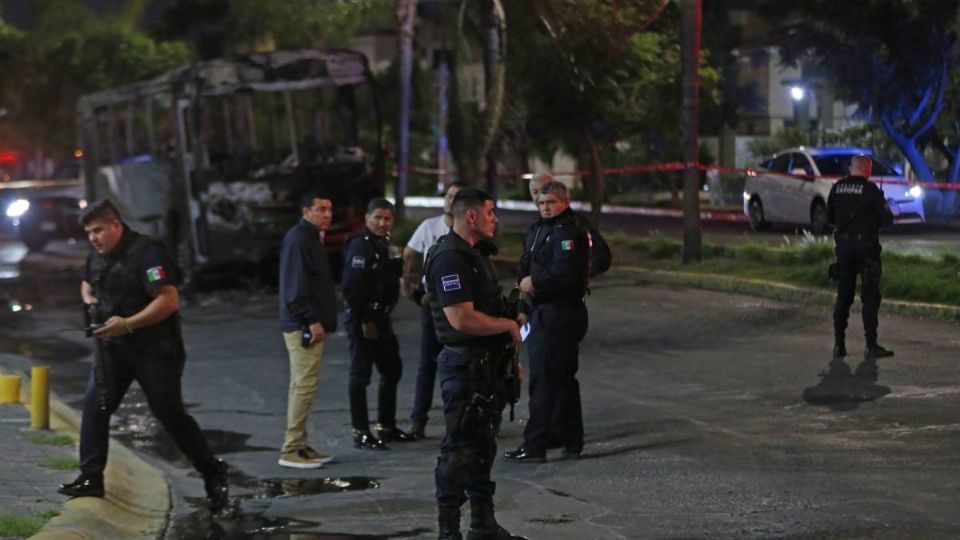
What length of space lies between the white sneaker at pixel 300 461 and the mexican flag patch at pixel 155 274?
83.6 inches

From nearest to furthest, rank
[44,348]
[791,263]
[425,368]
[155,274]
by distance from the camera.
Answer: [155,274] < [425,368] < [44,348] < [791,263]

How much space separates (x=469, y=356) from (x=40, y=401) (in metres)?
5.48

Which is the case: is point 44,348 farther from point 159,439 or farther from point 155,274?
point 155,274

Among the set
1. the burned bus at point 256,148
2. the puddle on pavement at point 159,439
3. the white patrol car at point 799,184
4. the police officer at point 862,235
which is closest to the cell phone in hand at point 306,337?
the puddle on pavement at point 159,439

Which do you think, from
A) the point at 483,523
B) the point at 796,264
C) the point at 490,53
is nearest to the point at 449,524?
the point at 483,523

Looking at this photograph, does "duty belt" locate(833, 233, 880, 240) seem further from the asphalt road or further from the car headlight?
the car headlight

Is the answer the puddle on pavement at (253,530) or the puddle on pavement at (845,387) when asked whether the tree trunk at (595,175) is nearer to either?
the puddle on pavement at (845,387)

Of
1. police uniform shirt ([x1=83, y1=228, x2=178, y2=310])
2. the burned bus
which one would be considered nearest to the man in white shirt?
police uniform shirt ([x1=83, y1=228, x2=178, y2=310])

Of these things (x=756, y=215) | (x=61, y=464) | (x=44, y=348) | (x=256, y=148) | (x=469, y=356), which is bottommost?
(x=44, y=348)

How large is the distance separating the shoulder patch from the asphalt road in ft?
4.59

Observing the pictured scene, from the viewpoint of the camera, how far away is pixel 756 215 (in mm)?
24422

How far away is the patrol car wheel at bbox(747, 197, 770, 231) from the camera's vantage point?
24.0 metres

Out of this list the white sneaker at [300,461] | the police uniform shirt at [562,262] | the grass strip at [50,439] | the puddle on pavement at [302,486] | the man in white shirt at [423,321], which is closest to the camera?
the police uniform shirt at [562,262]

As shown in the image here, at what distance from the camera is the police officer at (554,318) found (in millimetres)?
9430
